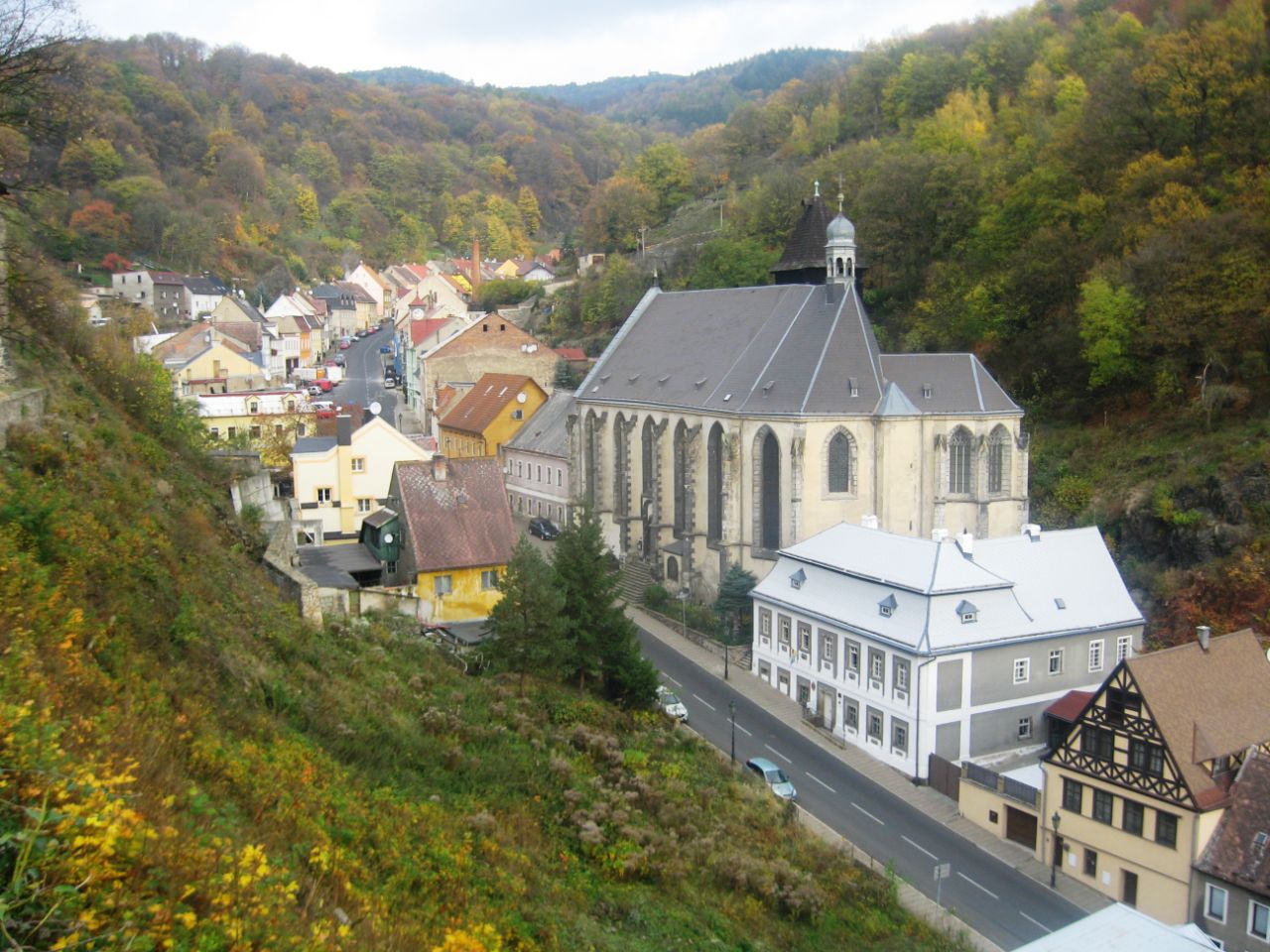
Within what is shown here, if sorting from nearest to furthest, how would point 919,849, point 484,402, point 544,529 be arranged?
point 919,849 → point 544,529 → point 484,402

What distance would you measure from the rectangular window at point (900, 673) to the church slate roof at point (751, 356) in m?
12.8

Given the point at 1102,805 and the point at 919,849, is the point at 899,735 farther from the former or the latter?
the point at 1102,805

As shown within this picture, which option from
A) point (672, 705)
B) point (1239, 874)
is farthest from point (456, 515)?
point (1239, 874)

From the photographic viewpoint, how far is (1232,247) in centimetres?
4216

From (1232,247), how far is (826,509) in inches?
748

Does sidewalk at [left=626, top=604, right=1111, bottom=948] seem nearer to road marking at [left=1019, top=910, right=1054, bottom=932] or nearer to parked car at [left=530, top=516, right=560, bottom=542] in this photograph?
road marking at [left=1019, top=910, right=1054, bottom=932]

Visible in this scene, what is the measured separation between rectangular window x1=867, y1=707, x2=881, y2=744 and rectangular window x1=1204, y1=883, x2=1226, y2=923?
9984 mm

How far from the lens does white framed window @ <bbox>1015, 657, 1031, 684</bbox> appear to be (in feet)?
105

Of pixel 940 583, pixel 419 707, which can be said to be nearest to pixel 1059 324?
pixel 940 583

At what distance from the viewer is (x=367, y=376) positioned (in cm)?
9531

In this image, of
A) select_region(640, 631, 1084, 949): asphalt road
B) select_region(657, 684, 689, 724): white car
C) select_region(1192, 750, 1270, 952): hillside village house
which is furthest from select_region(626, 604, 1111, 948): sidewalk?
select_region(657, 684, 689, 724): white car

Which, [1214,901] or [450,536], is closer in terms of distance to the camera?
[1214,901]

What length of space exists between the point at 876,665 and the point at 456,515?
1453cm

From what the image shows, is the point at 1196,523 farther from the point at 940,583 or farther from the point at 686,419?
the point at 686,419
